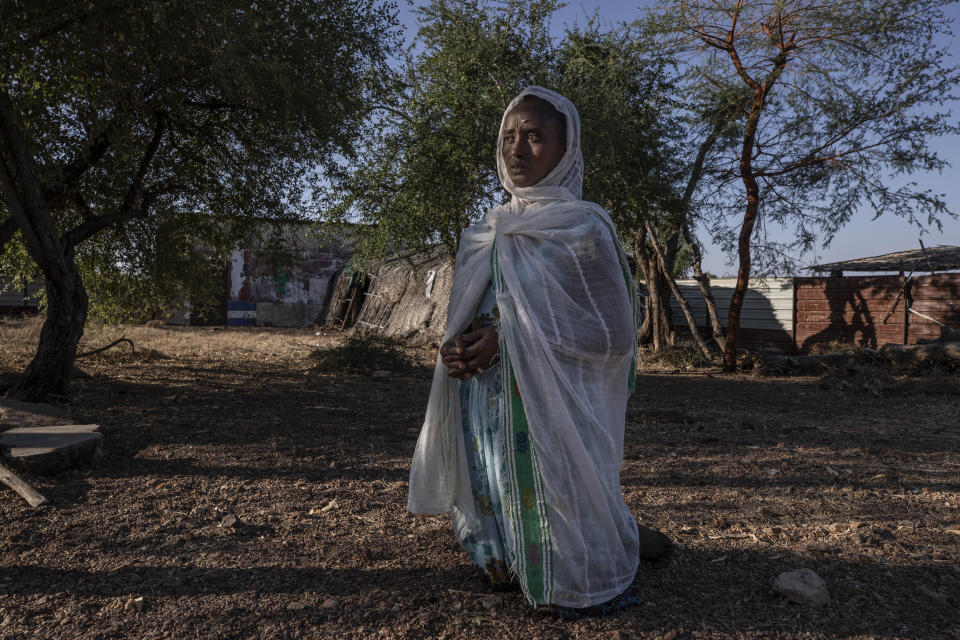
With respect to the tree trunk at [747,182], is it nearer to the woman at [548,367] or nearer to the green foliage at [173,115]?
the green foliage at [173,115]

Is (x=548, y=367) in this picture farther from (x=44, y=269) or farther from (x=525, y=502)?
(x=44, y=269)

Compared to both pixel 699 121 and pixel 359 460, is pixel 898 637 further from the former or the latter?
pixel 699 121

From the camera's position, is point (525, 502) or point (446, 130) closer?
point (525, 502)

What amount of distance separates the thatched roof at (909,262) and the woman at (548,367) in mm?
11944

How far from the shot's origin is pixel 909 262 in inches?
508

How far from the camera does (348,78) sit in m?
7.02

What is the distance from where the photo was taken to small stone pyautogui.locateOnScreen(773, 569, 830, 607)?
2.43 meters

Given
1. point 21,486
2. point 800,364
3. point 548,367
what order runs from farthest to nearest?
point 800,364
point 21,486
point 548,367

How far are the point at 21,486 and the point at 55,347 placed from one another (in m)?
3.48

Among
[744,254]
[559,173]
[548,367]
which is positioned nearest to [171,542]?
[548,367]

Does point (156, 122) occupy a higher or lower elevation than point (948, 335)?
higher

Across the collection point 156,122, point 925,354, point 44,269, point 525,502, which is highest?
point 156,122

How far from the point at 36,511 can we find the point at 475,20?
799 centimetres

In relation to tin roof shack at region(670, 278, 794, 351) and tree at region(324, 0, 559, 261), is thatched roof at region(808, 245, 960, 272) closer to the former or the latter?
tin roof shack at region(670, 278, 794, 351)
